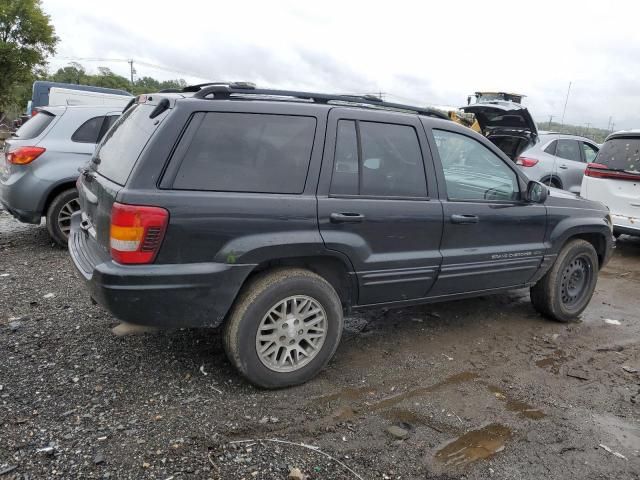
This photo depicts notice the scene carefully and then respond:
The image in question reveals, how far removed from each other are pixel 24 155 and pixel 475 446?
220 inches

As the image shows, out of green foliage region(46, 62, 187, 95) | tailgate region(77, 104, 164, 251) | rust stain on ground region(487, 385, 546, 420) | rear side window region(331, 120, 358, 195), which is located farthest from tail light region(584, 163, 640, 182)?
green foliage region(46, 62, 187, 95)

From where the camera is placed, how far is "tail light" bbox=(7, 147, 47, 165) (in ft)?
19.1

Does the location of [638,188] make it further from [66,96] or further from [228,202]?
[66,96]

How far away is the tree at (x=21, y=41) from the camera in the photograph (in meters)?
22.5

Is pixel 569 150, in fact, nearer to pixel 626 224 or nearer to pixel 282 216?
pixel 626 224

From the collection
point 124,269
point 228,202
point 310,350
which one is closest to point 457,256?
point 310,350

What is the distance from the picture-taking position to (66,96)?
48.4 feet

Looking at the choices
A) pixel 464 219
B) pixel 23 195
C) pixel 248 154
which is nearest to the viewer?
pixel 248 154

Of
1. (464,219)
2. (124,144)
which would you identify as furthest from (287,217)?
(464,219)

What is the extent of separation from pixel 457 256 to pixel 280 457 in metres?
2.02

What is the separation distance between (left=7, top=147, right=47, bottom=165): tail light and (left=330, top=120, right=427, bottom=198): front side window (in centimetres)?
421

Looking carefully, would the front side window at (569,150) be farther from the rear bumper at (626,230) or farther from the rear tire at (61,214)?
the rear tire at (61,214)

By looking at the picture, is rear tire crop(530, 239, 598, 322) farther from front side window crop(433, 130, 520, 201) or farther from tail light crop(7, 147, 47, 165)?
tail light crop(7, 147, 47, 165)

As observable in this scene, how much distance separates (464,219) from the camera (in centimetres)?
383
